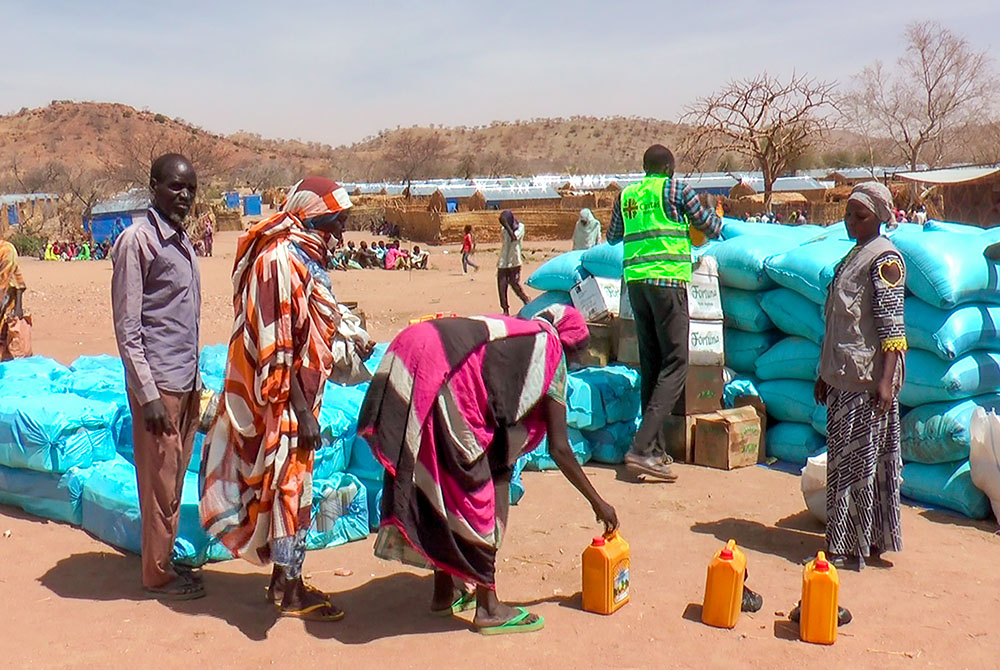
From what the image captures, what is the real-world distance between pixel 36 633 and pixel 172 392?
0.97 metres

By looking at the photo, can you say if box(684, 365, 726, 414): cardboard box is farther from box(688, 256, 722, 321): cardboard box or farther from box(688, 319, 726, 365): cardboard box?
box(688, 256, 722, 321): cardboard box

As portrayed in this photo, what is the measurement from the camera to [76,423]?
4250 millimetres

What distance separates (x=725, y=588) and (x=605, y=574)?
435 millimetres

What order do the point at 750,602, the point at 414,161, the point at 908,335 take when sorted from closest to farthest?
the point at 750,602 → the point at 908,335 → the point at 414,161

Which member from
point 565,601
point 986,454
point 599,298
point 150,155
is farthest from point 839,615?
point 150,155

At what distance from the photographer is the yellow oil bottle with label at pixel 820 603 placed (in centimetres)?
319

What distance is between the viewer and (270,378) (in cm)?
320

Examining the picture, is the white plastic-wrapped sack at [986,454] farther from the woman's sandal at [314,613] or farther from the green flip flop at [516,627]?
the woman's sandal at [314,613]

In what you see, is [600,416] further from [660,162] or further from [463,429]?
[463,429]

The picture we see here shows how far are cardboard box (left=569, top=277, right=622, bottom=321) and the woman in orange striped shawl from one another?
A: 2991 mm

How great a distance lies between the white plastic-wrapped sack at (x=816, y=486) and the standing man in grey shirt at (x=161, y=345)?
281 centimetres

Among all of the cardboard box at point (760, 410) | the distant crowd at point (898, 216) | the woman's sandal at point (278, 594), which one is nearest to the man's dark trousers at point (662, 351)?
the cardboard box at point (760, 410)

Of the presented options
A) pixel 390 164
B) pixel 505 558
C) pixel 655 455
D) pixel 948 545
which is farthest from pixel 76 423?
pixel 390 164

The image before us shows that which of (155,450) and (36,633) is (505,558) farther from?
(36,633)
